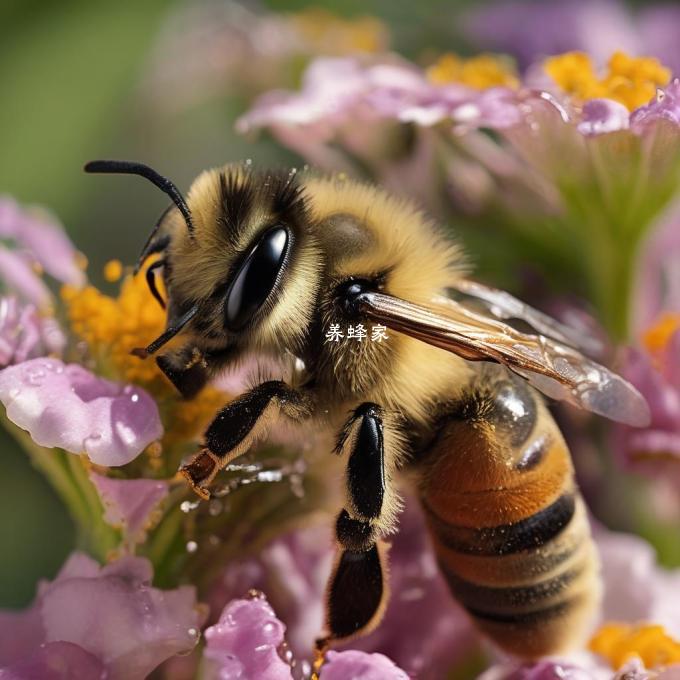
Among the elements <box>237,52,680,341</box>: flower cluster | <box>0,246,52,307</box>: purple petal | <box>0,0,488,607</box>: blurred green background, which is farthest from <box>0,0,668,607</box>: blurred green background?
<box>0,246,52,307</box>: purple petal

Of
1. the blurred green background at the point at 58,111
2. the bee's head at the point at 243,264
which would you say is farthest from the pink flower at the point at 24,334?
the blurred green background at the point at 58,111

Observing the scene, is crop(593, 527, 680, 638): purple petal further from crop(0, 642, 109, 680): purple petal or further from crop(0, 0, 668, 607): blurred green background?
crop(0, 0, 668, 607): blurred green background

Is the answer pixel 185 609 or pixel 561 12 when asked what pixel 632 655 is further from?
pixel 561 12

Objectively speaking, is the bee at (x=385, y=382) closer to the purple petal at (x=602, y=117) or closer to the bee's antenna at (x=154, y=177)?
the bee's antenna at (x=154, y=177)

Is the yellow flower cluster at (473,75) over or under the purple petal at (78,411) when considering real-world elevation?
over

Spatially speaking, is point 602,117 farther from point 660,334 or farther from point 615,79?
point 660,334

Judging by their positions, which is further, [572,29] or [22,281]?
[572,29]

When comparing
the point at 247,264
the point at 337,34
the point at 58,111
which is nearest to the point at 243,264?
the point at 247,264
